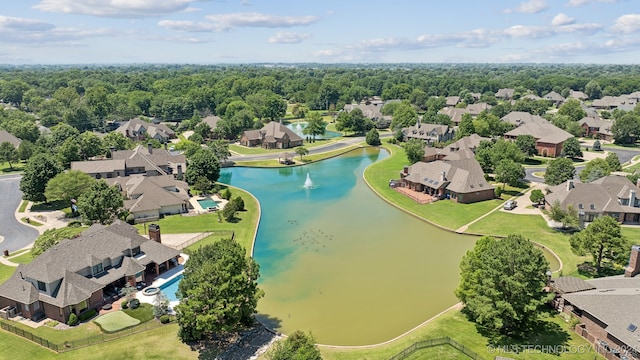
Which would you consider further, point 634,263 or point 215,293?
point 634,263

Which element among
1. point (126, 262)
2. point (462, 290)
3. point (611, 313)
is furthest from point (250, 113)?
point (611, 313)

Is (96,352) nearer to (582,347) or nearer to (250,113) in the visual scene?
(582,347)

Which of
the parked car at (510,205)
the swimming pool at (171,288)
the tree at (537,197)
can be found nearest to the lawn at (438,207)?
the parked car at (510,205)

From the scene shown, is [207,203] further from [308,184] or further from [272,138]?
[272,138]

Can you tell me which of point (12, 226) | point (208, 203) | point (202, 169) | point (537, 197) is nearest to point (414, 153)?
point (537, 197)

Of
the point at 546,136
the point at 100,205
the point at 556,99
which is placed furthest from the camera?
the point at 556,99

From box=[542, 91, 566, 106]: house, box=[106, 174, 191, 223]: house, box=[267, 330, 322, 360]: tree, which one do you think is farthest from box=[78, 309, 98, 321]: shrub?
box=[542, 91, 566, 106]: house

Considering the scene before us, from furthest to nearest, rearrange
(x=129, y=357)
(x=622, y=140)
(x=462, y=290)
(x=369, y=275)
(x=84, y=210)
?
(x=622, y=140)
(x=84, y=210)
(x=369, y=275)
(x=462, y=290)
(x=129, y=357)
